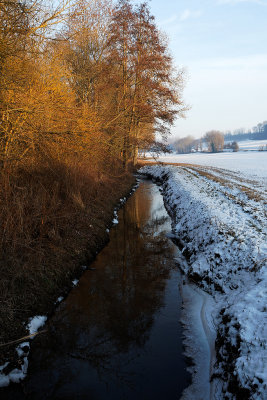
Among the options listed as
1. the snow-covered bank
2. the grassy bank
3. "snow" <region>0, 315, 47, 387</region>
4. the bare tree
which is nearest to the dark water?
"snow" <region>0, 315, 47, 387</region>

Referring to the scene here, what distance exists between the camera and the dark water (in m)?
3.19

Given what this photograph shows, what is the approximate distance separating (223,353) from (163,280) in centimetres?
244

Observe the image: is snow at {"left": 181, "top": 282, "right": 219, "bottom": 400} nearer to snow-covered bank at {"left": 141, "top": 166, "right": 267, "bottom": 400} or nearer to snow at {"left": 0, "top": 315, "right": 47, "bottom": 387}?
snow-covered bank at {"left": 141, "top": 166, "right": 267, "bottom": 400}

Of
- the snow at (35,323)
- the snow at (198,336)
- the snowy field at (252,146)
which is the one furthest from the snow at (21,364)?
the snowy field at (252,146)

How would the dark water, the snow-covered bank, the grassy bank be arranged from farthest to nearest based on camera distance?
the grassy bank → the dark water → the snow-covered bank

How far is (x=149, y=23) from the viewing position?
56.7ft

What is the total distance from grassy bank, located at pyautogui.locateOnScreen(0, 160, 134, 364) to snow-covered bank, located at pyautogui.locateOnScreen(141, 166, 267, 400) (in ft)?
9.08

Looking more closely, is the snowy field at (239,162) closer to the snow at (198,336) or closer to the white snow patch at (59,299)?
the snow at (198,336)

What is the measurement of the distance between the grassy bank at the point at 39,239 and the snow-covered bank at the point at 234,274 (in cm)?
277

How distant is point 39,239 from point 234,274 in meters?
4.04

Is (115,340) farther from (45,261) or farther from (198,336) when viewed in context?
(45,261)

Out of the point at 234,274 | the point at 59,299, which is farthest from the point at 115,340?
the point at 234,274

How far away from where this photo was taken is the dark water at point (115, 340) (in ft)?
10.5

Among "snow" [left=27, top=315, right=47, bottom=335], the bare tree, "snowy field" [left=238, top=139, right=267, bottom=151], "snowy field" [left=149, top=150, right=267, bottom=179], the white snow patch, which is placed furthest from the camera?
the bare tree
